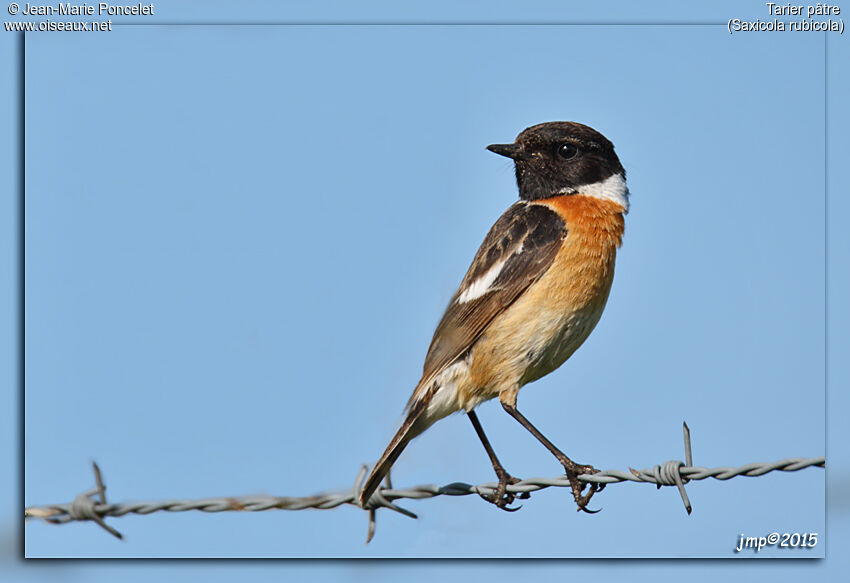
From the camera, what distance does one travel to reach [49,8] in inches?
263

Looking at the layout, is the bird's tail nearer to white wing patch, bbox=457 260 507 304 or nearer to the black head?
white wing patch, bbox=457 260 507 304

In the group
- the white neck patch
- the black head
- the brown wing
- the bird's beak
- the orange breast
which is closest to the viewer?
the orange breast

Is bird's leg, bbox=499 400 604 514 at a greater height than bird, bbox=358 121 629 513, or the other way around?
bird, bbox=358 121 629 513

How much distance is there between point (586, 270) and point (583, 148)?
1.30 metres

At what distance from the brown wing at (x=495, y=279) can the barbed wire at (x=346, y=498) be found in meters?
1.08

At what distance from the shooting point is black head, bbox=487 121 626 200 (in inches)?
270

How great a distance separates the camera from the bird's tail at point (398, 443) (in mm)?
5289

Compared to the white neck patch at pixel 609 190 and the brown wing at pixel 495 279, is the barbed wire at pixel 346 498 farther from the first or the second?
the white neck patch at pixel 609 190

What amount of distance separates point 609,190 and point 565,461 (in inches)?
80.8

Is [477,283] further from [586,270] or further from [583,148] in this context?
[583,148]

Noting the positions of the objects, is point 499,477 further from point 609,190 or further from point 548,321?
point 609,190

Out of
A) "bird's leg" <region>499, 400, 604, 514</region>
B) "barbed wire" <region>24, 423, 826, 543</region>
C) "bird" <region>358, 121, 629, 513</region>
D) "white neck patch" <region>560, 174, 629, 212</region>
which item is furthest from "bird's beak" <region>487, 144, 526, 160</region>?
"barbed wire" <region>24, 423, 826, 543</region>

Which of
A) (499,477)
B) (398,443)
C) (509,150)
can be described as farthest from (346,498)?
(509,150)

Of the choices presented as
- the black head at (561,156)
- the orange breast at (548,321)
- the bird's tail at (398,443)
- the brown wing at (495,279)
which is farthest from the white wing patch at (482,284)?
the black head at (561,156)
